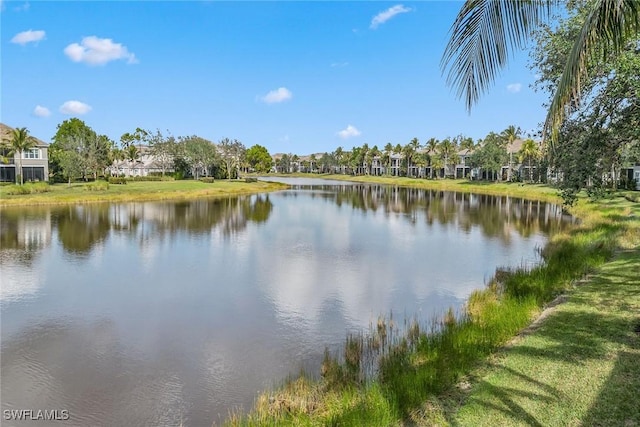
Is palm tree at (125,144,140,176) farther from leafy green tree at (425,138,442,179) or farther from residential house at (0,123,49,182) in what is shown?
leafy green tree at (425,138,442,179)

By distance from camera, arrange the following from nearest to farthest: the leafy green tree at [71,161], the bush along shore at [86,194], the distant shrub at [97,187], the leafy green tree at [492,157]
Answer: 1. the bush along shore at [86,194]
2. the distant shrub at [97,187]
3. the leafy green tree at [71,161]
4. the leafy green tree at [492,157]

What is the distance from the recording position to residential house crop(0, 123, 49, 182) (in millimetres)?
62719

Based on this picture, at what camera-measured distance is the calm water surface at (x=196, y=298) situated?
10.1 metres

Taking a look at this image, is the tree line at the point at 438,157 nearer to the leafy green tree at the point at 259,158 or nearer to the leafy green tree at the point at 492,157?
the leafy green tree at the point at 492,157

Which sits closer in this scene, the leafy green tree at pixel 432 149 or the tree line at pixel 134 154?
the tree line at pixel 134 154

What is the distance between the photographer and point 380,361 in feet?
34.5

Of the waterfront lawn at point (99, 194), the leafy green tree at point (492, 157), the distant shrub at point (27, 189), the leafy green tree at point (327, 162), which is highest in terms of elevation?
the leafy green tree at point (327, 162)

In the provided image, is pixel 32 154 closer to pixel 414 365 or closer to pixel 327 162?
pixel 414 365

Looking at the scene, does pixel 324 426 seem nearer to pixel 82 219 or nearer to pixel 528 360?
pixel 528 360

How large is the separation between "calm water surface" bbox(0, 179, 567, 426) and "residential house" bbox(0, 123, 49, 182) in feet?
107

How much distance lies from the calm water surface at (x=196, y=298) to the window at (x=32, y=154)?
1305 inches

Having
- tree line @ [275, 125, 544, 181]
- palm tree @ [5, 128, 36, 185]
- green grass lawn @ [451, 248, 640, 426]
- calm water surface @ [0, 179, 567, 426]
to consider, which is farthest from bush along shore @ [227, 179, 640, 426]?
palm tree @ [5, 128, 36, 185]

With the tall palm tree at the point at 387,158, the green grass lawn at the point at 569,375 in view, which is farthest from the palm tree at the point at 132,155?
the green grass lawn at the point at 569,375

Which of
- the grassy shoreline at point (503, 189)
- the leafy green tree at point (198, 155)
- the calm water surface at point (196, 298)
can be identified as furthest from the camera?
the leafy green tree at point (198, 155)
